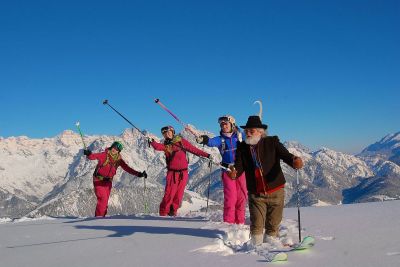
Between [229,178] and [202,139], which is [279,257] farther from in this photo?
[202,139]

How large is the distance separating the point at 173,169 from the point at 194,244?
7.84 meters

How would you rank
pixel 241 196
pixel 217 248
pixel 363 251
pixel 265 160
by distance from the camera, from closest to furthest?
1. pixel 363 251
2. pixel 217 248
3. pixel 265 160
4. pixel 241 196

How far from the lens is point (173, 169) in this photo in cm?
1495

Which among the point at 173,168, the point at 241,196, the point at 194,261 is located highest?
the point at 173,168

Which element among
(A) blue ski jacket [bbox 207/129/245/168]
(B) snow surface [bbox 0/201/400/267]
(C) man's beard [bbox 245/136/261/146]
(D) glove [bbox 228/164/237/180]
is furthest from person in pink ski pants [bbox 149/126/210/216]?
(C) man's beard [bbox 245/136/261/146]

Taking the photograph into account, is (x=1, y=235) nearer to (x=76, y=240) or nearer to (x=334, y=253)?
(x=76, y=240)

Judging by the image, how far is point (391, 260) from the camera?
514cm

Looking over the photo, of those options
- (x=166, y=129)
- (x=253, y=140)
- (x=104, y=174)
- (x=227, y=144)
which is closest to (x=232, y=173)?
(x=253, y=140)

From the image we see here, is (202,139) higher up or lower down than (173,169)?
higher up

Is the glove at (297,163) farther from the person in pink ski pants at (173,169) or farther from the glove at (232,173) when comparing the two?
the person in pink ski pants at (173,169)

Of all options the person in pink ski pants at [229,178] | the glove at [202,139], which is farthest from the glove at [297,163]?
the glove at [202,139]

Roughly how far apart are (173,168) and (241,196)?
4.50 metres

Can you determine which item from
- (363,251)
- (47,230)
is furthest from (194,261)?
(47,230)

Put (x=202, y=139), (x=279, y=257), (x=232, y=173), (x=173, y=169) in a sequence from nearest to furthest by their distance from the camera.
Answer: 1. (x=279, y=257)
2. (x=232, y=173)
3. (x=202, y=139)
4. (x=173, y=169)
